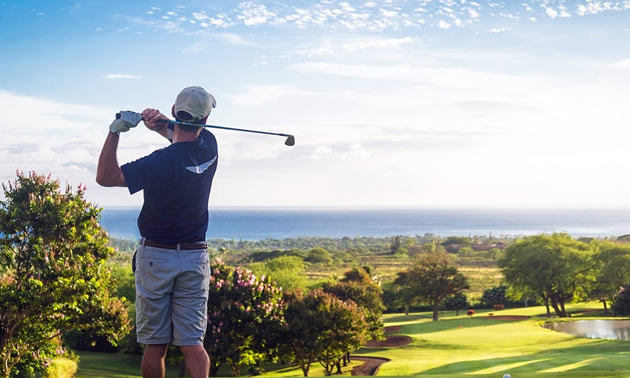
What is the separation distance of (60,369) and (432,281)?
1466 inches

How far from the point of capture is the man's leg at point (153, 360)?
4.61 m

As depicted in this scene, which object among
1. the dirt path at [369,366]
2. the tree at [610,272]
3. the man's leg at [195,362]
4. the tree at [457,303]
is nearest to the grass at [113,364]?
the dirt path at [369,366]

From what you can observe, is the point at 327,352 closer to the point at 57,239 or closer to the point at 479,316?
the point at 57,239

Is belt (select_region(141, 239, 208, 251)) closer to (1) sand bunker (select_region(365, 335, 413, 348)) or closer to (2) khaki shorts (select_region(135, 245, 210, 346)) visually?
(2) khaki shorts (select_region(135, 245, 210, 346))

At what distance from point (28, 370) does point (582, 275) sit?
49.8 m

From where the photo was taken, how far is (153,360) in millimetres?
4609

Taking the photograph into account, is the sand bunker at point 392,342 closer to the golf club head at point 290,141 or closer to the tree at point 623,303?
the tree at point 623,303

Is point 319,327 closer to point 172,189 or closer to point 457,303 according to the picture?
point 172,189

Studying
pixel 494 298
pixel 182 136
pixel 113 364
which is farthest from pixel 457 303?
pixel 182 136

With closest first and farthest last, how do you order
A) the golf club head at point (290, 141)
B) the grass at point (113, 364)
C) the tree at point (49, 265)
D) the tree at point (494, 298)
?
the golf club head at point (290, 141), the tree at point (49, 265), the grass at point (113, 364), the tree at point (494, 298)

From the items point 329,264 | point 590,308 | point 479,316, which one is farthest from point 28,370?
point 329,264

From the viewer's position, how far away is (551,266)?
53156 mm

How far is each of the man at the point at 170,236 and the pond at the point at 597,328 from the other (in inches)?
1553

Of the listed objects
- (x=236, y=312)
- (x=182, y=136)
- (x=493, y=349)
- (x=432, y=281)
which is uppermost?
(x=182, y=136)
